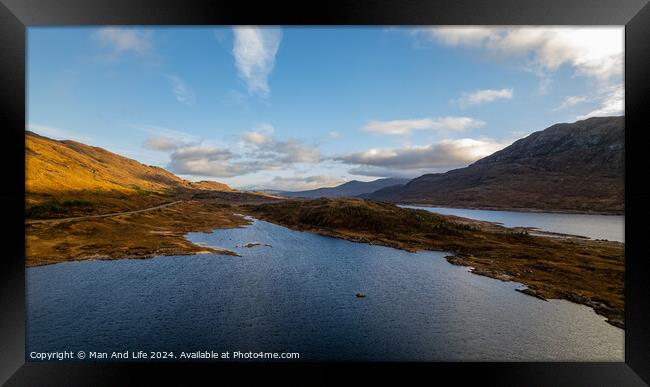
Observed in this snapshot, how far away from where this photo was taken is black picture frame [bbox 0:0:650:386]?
7.33 metres

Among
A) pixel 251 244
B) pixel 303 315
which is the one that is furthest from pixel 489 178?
pixel 303 315

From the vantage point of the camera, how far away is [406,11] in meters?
7.62

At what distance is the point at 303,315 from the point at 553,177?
544 ft

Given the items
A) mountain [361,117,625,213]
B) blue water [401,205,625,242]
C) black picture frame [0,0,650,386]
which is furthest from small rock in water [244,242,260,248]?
mountain [361,117,625,213]

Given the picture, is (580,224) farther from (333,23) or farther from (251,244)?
(333,23)

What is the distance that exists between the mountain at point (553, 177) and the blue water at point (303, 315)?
10242 cm

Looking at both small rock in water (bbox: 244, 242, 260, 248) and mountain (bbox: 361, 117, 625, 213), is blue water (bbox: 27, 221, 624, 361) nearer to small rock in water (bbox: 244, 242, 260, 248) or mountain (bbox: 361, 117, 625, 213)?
small rock in water (bbox: 244, 242, 260, 248)

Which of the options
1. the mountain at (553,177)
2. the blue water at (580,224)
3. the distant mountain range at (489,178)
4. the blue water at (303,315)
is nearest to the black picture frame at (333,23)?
the blue water at (303,315)

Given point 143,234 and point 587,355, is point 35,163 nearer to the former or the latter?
point 143,234

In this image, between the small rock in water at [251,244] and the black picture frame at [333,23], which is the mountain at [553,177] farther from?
the small rock in water at [251,244]

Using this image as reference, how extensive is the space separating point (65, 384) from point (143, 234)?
35194mm

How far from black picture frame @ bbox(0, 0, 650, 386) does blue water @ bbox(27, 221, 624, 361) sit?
526cm

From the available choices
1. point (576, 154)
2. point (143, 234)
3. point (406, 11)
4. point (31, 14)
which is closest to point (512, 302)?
point (406, 11)

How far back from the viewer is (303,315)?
15492 millimetres
